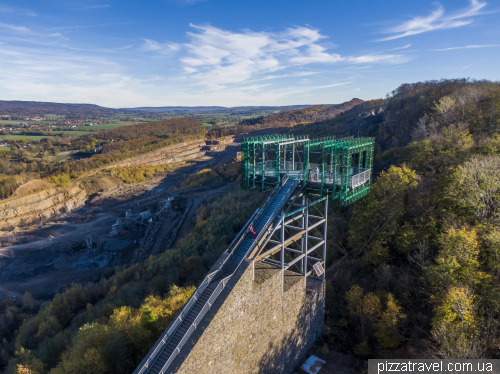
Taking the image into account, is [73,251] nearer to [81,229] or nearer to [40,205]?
[81,229]

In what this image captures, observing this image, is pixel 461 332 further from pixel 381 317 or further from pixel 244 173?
pixel 244 173

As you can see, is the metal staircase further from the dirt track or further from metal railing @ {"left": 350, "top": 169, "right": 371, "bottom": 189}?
the dirt track

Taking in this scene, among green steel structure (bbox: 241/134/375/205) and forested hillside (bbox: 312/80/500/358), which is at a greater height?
green steel structure (bbox: 241/134/375/205)

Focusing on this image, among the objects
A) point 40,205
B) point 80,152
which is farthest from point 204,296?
point 80,152

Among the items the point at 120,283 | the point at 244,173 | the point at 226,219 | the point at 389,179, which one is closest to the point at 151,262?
the point at 120,283

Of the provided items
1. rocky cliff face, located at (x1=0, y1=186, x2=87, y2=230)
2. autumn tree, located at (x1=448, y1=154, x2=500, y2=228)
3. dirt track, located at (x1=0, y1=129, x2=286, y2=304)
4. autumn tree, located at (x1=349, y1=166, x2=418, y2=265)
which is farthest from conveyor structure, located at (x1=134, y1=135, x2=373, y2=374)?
rocky cliff face, located at (x1=0, y1=186, x2=87, y2=230)

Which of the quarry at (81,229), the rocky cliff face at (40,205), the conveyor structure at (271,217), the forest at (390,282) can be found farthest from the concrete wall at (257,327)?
the rocky cliff face at (40,205)
